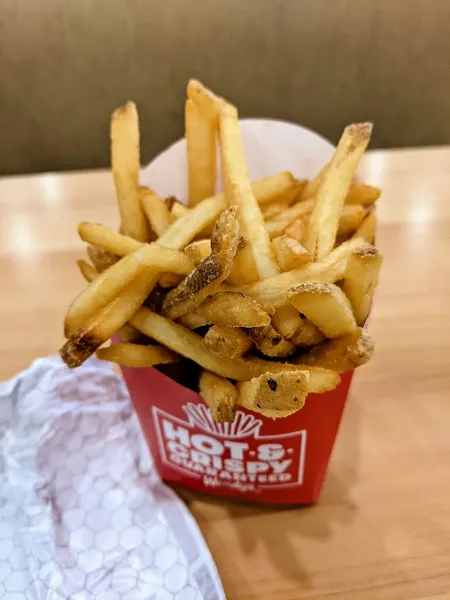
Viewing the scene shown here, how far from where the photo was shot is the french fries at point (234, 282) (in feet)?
2.04

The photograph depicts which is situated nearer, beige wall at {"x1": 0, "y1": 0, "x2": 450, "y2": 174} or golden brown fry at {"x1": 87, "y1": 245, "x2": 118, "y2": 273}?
golden brown fry at {"x1": 87, "y1": 245, "x2": 118, "y2": 273}

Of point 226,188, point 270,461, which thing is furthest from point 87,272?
point 270,461

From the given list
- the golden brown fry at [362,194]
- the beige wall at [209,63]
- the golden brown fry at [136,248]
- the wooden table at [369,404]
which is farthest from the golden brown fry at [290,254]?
the beige wall at [209,63]

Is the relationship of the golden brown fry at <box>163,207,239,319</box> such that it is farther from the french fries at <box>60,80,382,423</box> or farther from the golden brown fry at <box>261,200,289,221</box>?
the golden brown fry at <box>261,200,289,221</box>

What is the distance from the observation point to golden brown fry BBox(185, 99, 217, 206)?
32.9 inches

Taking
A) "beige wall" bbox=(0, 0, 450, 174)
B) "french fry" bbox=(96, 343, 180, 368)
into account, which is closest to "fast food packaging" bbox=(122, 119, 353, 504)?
"french fry" bbox=(96, 343, 180, 368)

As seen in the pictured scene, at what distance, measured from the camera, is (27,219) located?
1.26m

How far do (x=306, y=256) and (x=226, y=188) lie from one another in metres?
0.16

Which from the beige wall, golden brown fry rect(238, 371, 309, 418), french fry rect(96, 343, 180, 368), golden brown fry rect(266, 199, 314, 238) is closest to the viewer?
golden brown fry rect(238, 371, 309, 418)

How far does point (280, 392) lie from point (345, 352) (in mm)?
91

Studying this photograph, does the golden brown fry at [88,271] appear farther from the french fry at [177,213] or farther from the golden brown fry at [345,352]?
the golden brown fry at [345,352]

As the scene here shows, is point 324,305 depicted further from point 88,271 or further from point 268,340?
point 88,271

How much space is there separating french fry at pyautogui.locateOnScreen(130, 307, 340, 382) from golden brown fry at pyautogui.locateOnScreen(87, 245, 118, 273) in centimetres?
10

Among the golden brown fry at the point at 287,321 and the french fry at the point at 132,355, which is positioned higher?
the golden brown fry at the point at 287,321
